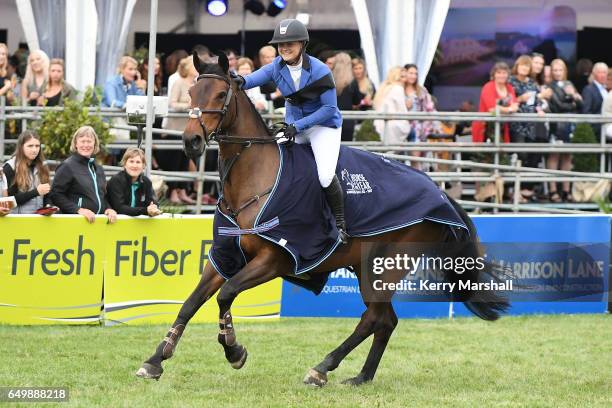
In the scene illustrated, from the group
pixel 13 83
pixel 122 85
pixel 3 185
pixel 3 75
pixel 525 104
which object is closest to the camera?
pixel 3 185

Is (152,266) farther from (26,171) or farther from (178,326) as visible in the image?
(178,326)

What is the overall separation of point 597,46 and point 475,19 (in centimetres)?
208

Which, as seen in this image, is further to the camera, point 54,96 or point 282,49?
point 54,96

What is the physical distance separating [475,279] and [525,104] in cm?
703

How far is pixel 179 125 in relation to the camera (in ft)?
52.5

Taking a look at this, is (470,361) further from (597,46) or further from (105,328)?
(597,46)

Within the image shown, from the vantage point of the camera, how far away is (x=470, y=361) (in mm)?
10727

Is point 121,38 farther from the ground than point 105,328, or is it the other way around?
point 121,38

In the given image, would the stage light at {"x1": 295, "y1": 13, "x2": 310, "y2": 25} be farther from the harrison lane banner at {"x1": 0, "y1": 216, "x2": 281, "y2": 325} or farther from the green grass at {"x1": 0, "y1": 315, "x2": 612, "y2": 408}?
the green grass at {"x1": 0, "y1": 315, "x2": 612, "y2": 408}

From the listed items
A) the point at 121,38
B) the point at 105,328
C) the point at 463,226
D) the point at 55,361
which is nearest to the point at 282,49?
the point at 463,226

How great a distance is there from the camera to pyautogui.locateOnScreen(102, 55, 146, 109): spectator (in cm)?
1554

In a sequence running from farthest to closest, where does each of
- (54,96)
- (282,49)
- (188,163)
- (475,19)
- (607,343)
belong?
1. (475,19)
2. (188,163)
3. (54,96)
4. (607,343)
5. (282,49)

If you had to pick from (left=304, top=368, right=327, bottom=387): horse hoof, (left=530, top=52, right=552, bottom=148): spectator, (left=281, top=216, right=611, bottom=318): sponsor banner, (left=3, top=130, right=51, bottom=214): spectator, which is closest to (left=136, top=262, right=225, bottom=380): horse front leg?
(left=304, top=368, right=327, bottom=387): horse hoof

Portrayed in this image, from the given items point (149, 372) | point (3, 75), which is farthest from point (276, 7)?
point (149, 372)
